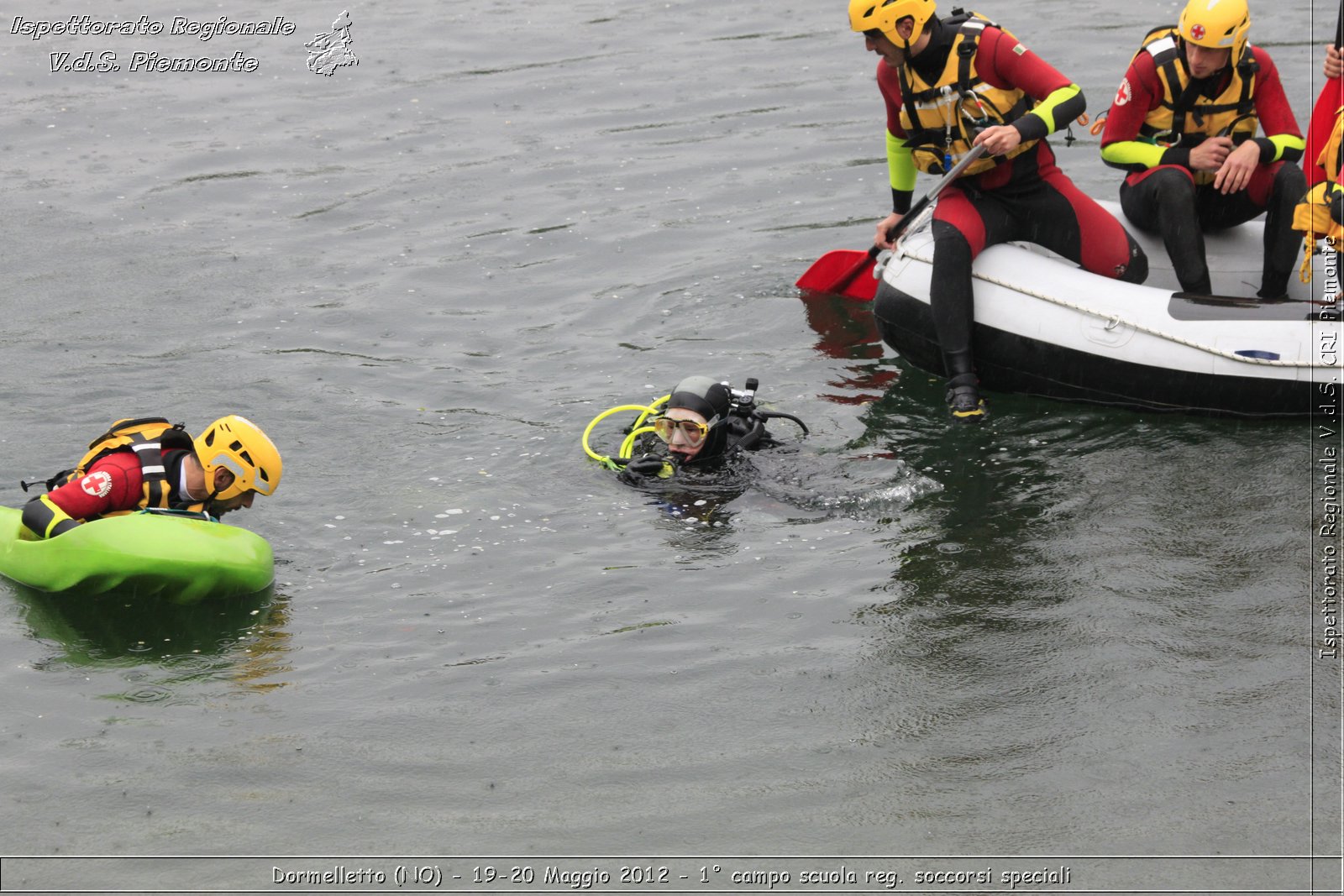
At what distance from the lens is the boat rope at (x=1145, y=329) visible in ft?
25.8

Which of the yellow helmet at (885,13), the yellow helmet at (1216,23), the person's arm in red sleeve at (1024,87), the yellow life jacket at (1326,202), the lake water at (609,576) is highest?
the yellow helmet at (885,13)

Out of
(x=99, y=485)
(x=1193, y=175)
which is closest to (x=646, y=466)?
(x=99, y=485)

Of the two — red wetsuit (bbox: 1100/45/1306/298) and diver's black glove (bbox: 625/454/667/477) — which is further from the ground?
red wetsuit (bbox: 1100/45/1306/298)

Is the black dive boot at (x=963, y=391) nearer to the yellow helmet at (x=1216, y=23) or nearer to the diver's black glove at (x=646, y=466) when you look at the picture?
the diver's black glove at (x=646, y=466)

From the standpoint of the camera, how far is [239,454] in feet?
21.8

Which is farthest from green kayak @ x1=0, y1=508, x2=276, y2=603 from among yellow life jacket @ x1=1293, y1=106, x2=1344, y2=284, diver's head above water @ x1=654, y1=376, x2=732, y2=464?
yellow life jacket @ x1=1293, y1=106, x2=1344, y2=284

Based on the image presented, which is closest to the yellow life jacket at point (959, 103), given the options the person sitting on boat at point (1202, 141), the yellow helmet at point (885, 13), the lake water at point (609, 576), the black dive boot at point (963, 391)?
the yellow helmet at point (885, 13)

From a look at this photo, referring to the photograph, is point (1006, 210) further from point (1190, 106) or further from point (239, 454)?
point (239, 454)

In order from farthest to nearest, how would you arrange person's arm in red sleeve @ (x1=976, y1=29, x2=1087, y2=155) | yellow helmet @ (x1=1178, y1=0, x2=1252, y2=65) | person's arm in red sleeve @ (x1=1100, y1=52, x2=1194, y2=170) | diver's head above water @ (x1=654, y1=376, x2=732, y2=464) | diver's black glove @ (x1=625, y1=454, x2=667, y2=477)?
person's arm in red sleeve @ (x1=1100, y1=52, x2=1194, y2=170) < person's arm in red sleeve @ (x1=976, y1=29, x2=1087, y2=155) < yellow helmet @ (x1=1178, y1=0, x2=1252, y2=65) < diver's black glove @ (x1=625, y1=454, x2=667, y2=477) < diver's head above water @ (x1=654, y1=376, x2=732, y2=464)

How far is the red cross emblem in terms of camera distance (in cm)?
673

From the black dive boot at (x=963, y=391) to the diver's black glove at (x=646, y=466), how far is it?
1709 mm

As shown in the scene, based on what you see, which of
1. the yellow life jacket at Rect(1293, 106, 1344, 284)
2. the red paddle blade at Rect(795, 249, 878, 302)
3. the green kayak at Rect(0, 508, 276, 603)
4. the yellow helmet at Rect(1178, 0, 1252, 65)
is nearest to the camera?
the green kayak at Rect(0, 508, 276, 603)

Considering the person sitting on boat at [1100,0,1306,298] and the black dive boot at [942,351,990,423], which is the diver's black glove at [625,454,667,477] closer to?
the black dive boot at [942,351,990,423]

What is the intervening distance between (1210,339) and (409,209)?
6391 millimetres
